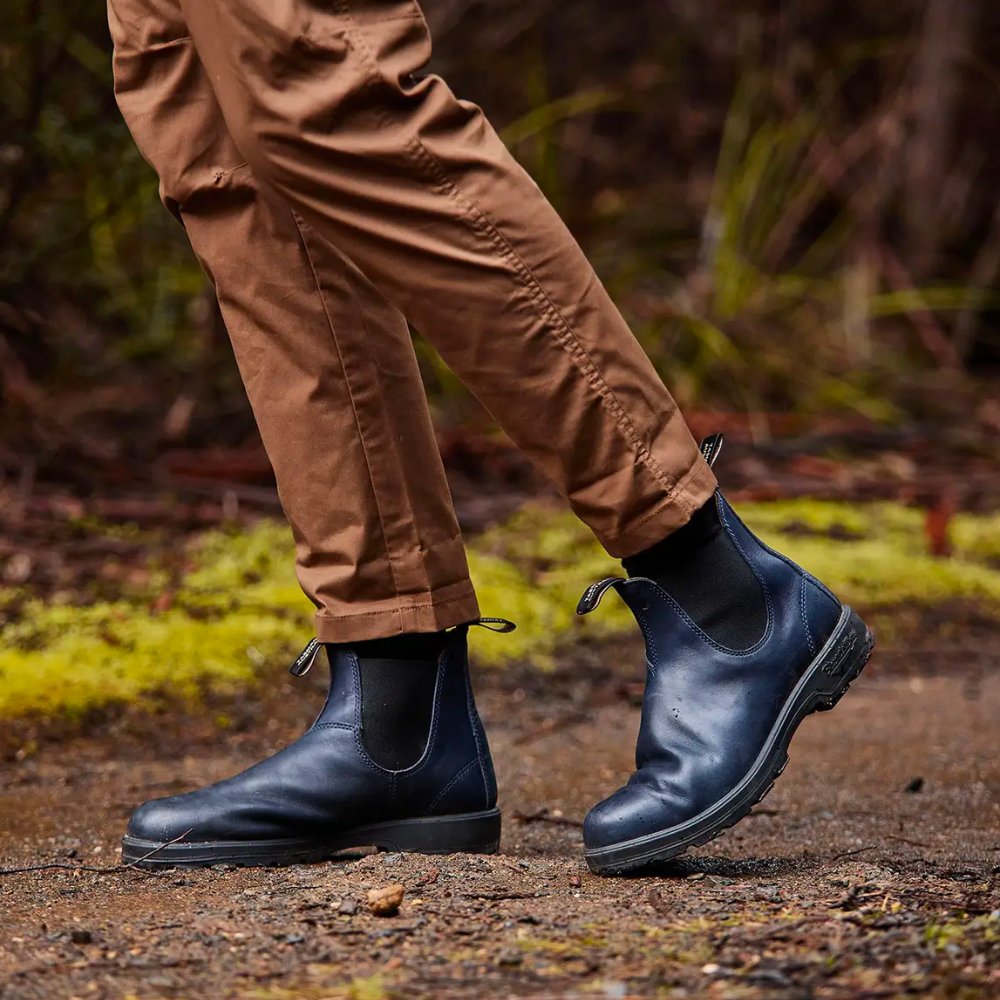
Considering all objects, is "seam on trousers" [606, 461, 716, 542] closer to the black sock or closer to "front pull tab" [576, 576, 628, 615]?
"front pull tab" [576, 576, 628, 615]

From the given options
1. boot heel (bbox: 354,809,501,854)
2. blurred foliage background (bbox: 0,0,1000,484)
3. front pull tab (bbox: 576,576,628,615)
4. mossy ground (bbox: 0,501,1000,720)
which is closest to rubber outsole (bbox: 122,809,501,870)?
boot heel (bbox: 354,809,501,854)

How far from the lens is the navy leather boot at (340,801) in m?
1.38

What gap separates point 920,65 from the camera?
4852 mm

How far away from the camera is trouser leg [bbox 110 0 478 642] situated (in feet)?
4.41

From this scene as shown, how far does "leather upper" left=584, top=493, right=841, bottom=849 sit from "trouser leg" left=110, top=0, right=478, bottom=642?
23 centimetres

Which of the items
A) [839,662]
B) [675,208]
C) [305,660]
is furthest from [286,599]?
[675,208]

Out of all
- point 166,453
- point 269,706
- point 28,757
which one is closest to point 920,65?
point 166,453

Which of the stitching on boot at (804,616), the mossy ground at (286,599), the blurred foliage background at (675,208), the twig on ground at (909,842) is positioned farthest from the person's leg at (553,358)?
the blurred foliage background at (675,208)

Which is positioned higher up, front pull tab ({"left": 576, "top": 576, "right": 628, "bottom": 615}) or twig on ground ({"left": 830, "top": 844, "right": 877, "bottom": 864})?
front pull tab ({"left": 576, "top": 576, "right": 628, "bottom": 615})

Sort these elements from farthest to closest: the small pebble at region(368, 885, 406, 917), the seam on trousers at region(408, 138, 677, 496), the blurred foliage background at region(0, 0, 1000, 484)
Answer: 1. the blurred foliage background at region(0, 0, 1000, 484)
2. the seam on trousers at region(408, 138, 677, 496)
3. the small pebble at region(368, 885, 406, 917)

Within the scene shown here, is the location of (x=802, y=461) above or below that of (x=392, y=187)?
below

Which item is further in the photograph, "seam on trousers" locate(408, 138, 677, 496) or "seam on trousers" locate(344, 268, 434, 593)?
"seam on trousers" locate(344, 268, 434, 593)

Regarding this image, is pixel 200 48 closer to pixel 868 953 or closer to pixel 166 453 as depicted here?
pixel 868 953

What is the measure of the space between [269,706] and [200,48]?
1.14 meters
